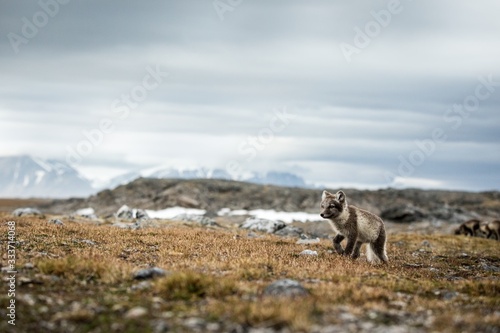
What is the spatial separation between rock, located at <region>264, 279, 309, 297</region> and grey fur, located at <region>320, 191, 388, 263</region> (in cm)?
784

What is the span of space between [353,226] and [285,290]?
344 inches

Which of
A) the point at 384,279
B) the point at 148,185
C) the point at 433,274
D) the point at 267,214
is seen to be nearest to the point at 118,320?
the point at 384,279

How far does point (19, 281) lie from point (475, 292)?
419 inches

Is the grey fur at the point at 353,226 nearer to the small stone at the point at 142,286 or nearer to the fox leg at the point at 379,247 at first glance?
the fox leg at the point at 379,247

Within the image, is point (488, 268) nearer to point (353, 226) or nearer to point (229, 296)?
point (353, 226)

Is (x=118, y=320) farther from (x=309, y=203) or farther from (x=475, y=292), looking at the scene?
(x=309, y=203)

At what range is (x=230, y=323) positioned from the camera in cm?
862

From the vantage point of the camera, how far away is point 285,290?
10.6m

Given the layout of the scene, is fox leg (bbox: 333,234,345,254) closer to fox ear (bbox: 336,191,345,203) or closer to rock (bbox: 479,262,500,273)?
fox ear (bbox: 336,191,345,203)

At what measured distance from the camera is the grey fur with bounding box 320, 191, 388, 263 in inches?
733

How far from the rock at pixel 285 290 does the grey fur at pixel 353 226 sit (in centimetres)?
784

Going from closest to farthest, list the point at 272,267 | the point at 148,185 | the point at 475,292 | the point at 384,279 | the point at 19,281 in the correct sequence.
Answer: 1. the point at 19,281
2. the point at 475,292
3. the point at 384,279
4. the point at 272,267
5. the point at 148,185

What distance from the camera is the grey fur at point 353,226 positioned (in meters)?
18.6

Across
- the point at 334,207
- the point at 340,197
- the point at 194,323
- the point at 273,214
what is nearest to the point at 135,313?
the point at 194,323
